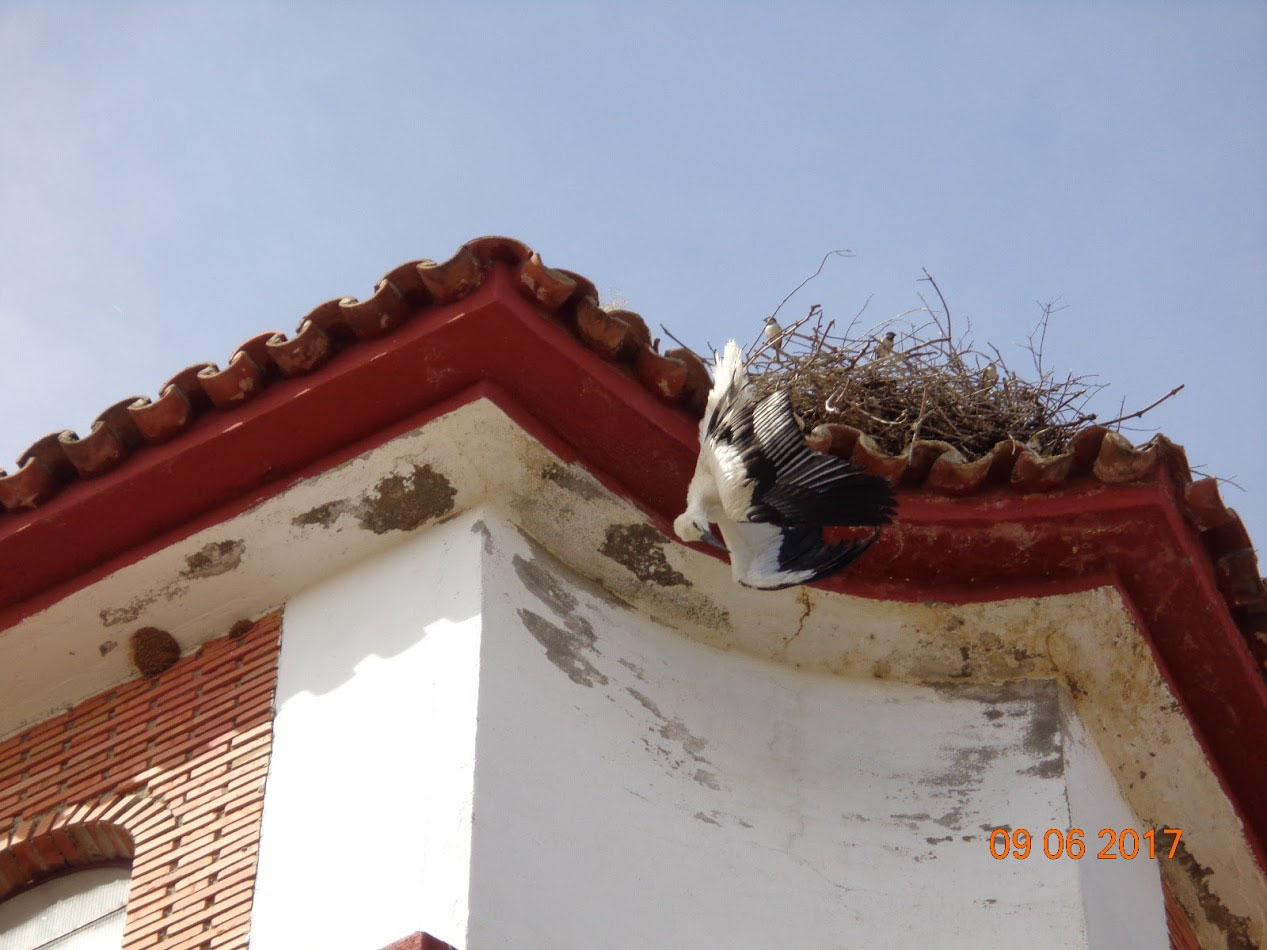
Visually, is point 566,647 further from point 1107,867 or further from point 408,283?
point 1107,867

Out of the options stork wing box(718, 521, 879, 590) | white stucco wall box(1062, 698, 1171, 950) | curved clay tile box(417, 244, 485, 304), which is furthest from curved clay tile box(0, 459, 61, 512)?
white stucco wall box(1062, 698, 1171, 950)

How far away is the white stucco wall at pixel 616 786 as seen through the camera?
4.92m

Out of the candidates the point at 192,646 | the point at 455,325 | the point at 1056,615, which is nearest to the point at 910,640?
the point at 1056,615

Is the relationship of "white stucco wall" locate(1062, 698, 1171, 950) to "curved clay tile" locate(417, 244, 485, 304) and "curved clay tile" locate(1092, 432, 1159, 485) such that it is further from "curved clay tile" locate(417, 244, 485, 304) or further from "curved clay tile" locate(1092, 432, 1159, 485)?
"curved clay tile" locate(417, 244, 485, 304)

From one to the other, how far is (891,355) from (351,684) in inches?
117

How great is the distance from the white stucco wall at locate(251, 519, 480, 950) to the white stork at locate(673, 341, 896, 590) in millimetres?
768

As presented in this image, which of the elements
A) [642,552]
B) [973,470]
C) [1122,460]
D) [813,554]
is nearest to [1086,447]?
[1122,460]

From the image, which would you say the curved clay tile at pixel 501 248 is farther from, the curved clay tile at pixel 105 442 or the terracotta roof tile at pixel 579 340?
the curved clay tile at pixel 105 442

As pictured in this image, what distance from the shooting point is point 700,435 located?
5594 millimetres

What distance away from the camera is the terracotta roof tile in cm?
576

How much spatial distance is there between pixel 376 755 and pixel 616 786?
2.28ft

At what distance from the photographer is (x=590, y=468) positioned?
5977mm

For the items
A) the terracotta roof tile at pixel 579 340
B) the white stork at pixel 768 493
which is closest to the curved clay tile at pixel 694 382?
the terracotta roof tile at pixel 579 340
